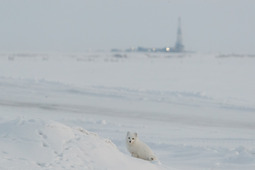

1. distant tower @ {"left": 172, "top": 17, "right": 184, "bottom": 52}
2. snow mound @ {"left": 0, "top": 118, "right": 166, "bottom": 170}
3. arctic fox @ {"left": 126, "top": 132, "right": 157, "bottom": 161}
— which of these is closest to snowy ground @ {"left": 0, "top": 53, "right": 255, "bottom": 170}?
snow mound @ {"left": 0, "top": 118, "right": 166, "bottom": 170}

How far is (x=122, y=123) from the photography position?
1471cm

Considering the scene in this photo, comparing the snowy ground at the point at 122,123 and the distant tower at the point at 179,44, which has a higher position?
the distant tower at the point at 179,44

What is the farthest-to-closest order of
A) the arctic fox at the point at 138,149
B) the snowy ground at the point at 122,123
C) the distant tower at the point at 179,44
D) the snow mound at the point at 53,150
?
the distant tower at the point at 179,44
the arctic fox at the point at 138,149
the snowy ground at the point at 122,123
the snow mound at the point at 53,150

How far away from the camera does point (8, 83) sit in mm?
27141

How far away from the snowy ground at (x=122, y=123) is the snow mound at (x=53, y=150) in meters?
0.01

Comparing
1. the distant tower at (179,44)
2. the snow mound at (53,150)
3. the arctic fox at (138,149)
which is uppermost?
the distant tower at (179,44)

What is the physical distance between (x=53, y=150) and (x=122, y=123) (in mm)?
8373

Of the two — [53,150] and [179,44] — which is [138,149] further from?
[179,44]

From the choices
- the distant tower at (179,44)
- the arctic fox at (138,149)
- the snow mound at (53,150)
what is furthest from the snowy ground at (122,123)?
the distant tower at (179,44)

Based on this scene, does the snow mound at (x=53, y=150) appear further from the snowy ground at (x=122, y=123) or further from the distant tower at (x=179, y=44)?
the distant tower at (x=179, y=44)

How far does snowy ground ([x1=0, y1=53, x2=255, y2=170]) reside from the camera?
650 centimetres

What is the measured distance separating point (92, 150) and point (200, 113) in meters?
11.1

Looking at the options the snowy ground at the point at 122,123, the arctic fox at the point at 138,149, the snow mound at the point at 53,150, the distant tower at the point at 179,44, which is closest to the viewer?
the snow mound at the point at 53,150

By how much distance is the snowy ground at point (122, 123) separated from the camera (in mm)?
6500
